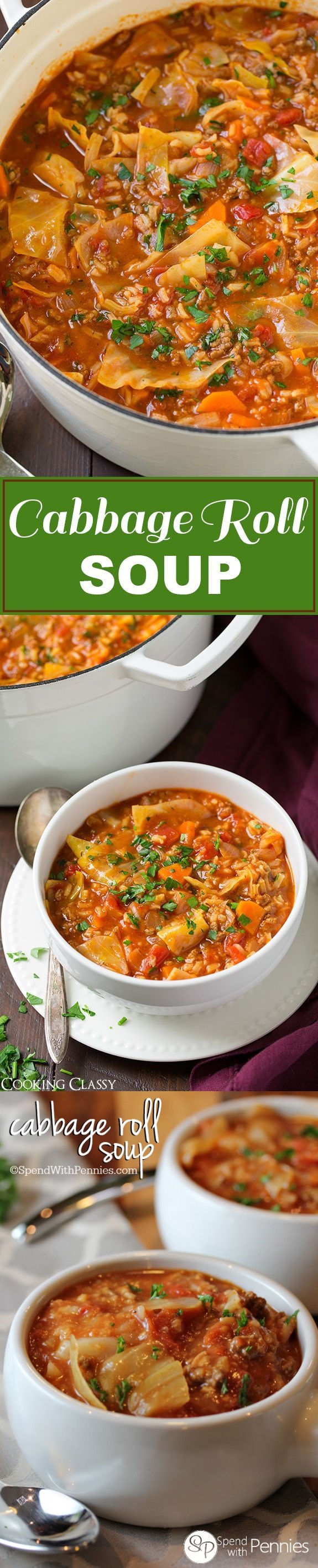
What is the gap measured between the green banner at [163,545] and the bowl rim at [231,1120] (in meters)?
0.33

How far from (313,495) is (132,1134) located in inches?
18.2

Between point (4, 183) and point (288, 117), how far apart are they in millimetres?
252

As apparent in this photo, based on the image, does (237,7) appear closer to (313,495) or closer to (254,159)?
(254,159)

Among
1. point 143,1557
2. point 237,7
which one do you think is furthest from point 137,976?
point 237,7

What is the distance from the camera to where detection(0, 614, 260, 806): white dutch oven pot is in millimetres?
867

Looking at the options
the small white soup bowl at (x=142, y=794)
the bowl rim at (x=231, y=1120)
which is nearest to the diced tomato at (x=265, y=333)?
the small white soup bowl at (x=142, y=794)

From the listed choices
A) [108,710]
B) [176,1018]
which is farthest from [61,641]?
[176,1018]

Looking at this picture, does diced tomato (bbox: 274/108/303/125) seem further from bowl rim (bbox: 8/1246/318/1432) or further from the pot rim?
bowl rim (bbox: 8/1246/318/1432)

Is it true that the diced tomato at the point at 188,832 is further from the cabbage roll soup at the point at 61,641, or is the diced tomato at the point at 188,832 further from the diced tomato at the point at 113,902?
the cabbage roll soup at the point at 61,641

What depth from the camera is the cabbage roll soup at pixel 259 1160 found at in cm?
79

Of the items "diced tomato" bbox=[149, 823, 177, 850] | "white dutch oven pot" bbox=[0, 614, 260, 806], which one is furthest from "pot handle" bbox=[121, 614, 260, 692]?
"diced tomato" bbox=[149, 823, 177, 850]

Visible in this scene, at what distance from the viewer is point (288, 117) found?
105cm

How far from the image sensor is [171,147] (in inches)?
39.8

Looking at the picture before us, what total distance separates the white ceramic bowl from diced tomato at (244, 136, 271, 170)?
2.59 feet
